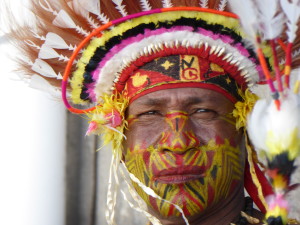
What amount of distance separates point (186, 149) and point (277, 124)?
2.38 ft

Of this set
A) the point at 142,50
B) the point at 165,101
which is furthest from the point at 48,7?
the point at 165,101

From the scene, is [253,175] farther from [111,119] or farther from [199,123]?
[111,119]

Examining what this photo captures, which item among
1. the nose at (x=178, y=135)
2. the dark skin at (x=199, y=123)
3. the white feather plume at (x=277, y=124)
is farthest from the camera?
the dark skin at (x=199, y=123)

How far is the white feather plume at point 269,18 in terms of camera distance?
2430mm

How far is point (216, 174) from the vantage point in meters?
2.95

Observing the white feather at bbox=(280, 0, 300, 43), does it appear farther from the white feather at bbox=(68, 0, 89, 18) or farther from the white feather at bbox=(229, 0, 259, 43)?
the white feather at bbox=(68, 0, 89, 18)

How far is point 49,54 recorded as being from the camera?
338cm

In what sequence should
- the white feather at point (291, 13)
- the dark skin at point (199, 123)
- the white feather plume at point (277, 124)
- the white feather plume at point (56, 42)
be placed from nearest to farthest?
1. the white feather plume at point (277, 124)
2. the white feather at point (291, 13)
3. the dark skin at point (199, 123)
4. the white feather plume at point (56, 42)

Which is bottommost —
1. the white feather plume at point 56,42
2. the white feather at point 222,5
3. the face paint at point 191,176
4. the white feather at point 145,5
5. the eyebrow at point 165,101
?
the face paint at point 191,176

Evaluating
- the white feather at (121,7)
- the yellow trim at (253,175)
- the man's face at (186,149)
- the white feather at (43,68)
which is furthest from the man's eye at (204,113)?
the white feather at (43,68)

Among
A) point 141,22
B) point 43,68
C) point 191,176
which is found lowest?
point 191,176

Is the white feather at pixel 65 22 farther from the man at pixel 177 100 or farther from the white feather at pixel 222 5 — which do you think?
the white feather at pixel 222 5

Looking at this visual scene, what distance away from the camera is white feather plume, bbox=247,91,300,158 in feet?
7.36

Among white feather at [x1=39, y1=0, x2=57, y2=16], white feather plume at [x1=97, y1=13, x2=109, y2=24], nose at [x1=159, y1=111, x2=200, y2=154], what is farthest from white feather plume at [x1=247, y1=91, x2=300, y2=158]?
white feather at [x1=39, y1=0, x2=57, y2=16]
